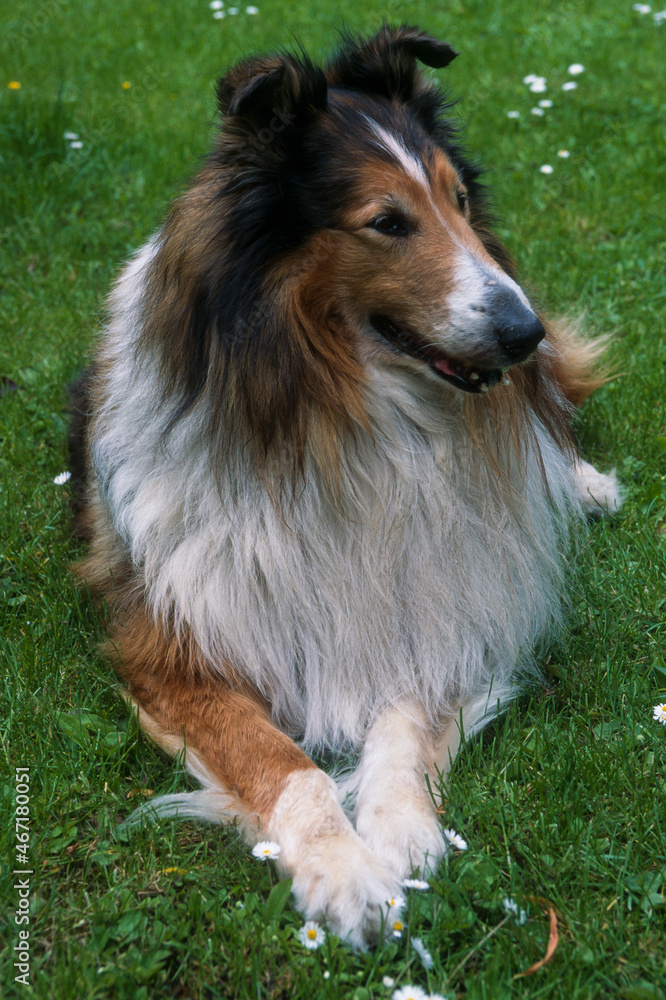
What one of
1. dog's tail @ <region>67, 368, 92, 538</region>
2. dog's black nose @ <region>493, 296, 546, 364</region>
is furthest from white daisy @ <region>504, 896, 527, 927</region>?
dog's tail @ <region>67, 368, 92, 538</region>

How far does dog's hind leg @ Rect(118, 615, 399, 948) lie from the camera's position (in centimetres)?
213

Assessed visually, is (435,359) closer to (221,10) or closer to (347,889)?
(347,889)

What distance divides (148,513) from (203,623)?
0.37 m

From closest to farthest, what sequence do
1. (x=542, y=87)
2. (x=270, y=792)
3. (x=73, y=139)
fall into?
(x=270, y=792), (x=73, y=139), (x=542, y=87)

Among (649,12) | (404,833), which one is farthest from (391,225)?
(649,12)

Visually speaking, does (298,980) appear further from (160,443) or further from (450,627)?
(160,443)

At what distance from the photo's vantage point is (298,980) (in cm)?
197

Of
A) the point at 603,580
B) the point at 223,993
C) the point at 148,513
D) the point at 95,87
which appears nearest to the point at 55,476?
the point at 148,513

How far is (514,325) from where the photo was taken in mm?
2439

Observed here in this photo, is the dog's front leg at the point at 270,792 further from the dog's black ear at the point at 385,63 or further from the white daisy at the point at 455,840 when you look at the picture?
the dog's black ear at the point at 385,63

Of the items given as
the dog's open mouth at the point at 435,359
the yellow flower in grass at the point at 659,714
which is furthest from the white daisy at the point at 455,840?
the dog's open mouth at the point at 435,359

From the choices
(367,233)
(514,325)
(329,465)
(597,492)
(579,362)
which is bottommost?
(597,492)

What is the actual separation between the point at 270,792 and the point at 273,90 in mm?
1799

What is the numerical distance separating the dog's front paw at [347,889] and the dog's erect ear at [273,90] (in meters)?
1.84
